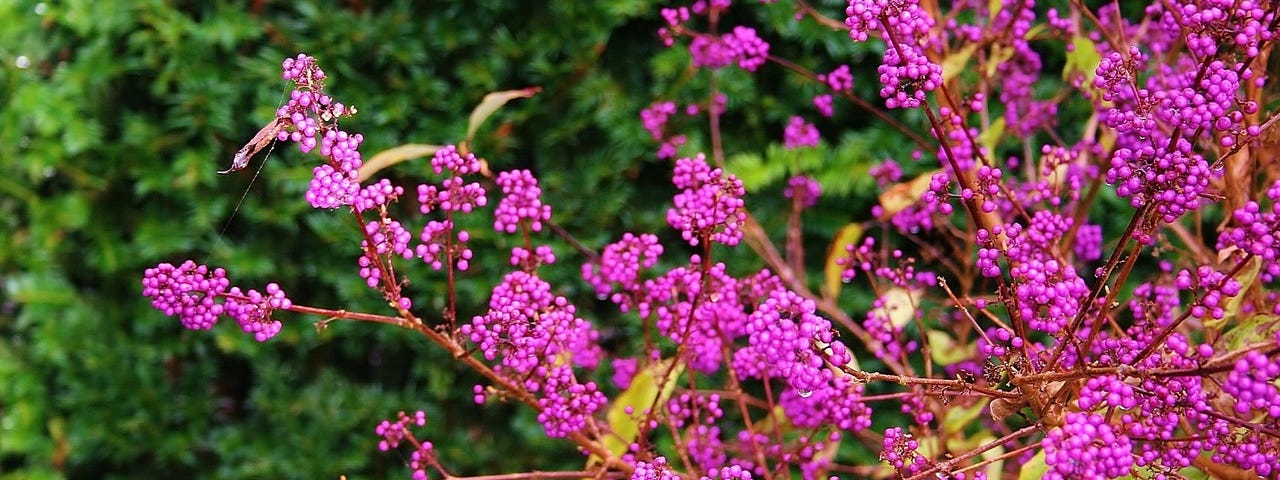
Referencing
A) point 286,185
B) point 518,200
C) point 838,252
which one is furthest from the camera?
point 286,185

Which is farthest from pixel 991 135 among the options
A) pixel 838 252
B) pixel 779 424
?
pixel 779 424

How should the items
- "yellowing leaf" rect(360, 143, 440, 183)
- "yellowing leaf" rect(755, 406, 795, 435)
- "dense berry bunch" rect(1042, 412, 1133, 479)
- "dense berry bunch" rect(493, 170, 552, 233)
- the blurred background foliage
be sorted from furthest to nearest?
the blurred background foliage → "yellowing leaf" rect(755, 406, 795, 435) → "yellowing leaf" rect(360, 143, 440, 183) → "dense berry bunch" rect(493, 170, 552, 233) → "dense berry bunch" rect(1042, 412, 1133, 479)

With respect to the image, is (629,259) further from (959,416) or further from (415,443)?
(959,416)

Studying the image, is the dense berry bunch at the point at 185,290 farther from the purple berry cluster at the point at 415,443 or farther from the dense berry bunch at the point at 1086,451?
the dense berry bunch at the point at 1086,451

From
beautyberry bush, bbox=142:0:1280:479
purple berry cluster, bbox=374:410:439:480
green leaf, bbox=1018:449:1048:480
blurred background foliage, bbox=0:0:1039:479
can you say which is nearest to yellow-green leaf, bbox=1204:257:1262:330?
beautyberry bush, bbox=142:0:1280:479

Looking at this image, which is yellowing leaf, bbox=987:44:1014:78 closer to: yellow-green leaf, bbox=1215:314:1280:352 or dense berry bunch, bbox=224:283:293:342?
yellow-green leaf, bbox=1215:314:1280:352
